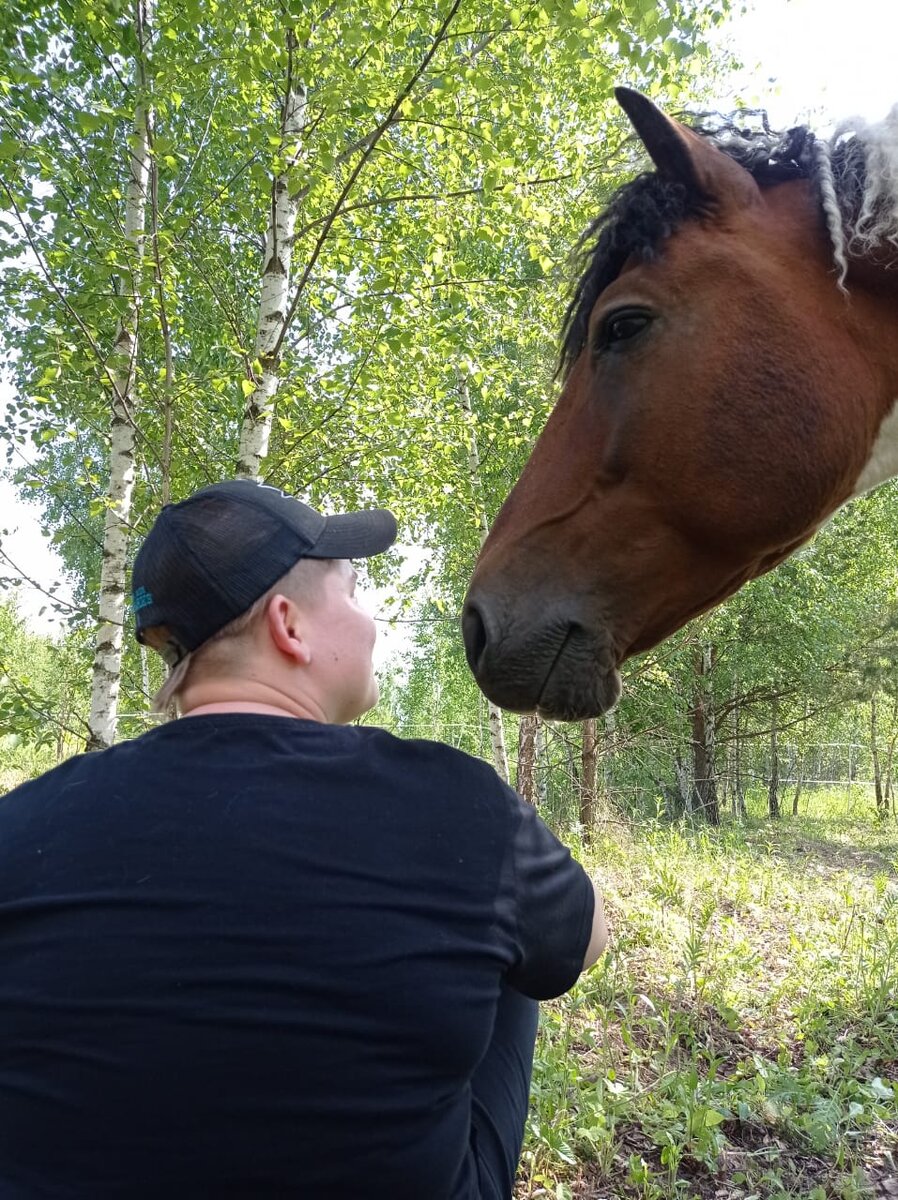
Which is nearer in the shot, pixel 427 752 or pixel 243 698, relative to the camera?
pixel 427 752

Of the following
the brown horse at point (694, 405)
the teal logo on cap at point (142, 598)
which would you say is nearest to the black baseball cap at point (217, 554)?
the teal logo on cap at point (142, 598)

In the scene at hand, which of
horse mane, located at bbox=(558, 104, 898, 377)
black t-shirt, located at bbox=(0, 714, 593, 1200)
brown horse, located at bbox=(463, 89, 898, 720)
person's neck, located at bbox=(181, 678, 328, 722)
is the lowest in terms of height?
black t-shirt, located at bbox=(0, 714, 593, 1200)

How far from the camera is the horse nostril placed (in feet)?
6.33

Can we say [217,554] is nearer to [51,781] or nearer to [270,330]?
[51,781]

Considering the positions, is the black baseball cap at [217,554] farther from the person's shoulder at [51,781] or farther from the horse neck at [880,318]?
the horse neck at [880,318]

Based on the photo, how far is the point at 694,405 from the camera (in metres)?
1.84

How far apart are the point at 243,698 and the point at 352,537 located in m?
0.41

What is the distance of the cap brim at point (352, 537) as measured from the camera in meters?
1.53

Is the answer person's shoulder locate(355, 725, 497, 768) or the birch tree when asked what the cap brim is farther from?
the birch tree

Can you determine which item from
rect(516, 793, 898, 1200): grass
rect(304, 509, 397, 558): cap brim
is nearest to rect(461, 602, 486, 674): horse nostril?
rect(304, 509, 397, 558): cap brim

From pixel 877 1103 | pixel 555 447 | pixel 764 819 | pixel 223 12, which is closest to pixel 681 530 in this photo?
pixel 555 447

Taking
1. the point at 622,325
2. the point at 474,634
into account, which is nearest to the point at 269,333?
the point at 622,325

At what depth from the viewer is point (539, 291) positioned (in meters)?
7.37

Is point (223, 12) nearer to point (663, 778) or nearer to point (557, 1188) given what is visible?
point (557, 1188)
